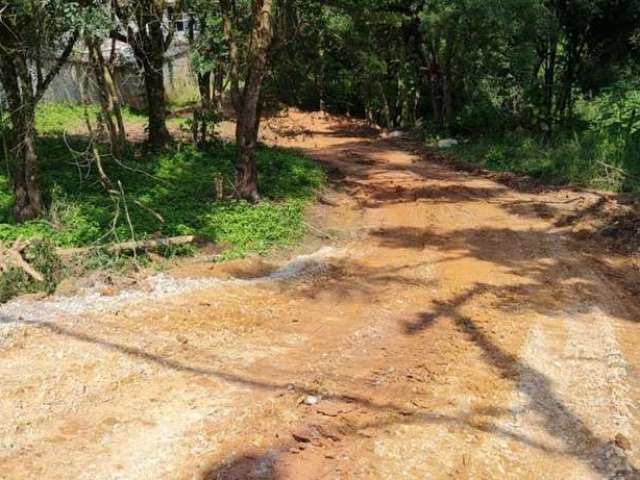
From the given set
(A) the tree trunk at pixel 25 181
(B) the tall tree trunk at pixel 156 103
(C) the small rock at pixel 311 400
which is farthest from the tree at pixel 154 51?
(C) the small rock at pixel 311 400

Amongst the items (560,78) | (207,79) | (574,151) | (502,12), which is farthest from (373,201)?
(560,78)

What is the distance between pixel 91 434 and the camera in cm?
395

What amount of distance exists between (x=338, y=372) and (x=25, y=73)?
6049 millimetres

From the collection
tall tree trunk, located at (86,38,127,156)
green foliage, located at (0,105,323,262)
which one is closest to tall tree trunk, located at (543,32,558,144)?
green foliage, located at (0,105,323,262)

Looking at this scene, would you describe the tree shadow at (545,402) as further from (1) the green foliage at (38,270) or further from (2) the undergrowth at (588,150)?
(2) the undergrowth at (588,150)

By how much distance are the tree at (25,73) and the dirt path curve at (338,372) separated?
9.61ft

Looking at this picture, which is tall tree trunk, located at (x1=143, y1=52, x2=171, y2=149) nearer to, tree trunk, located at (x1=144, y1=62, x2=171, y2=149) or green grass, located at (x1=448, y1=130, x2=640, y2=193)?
tree trunk, located at (x1=144, y1=62, x2=171, y2=149)

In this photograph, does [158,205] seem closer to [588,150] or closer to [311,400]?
[311,400]

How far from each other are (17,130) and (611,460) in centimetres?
807

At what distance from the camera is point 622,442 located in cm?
392

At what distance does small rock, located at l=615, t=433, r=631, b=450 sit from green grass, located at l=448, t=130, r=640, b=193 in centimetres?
721

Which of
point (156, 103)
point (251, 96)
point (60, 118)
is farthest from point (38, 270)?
point (60, 118)

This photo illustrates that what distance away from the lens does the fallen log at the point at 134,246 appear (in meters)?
7.13

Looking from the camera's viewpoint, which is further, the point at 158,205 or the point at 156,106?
the point at 156,106
